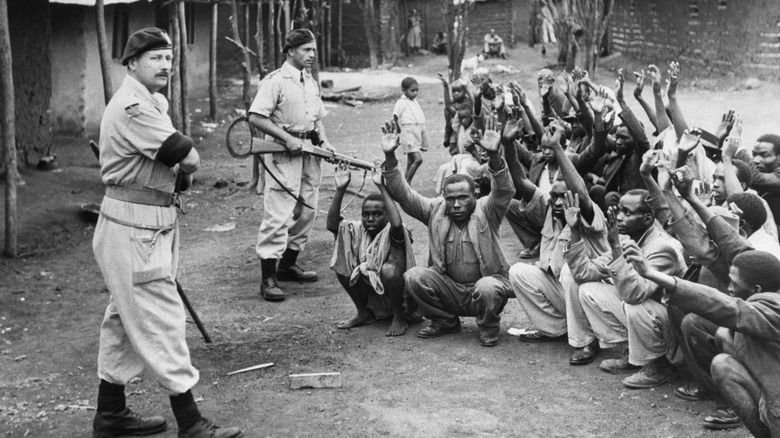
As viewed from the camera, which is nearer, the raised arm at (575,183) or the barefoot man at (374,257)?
the raised arm at (575,183)

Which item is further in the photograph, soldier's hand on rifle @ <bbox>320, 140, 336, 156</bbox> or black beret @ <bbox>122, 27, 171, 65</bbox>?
soldier's hand on rifle @ <bbox>320, 140, 336, 156</bbox>

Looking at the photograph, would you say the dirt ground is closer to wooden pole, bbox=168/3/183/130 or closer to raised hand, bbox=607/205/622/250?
raised hand, bbox=607/205/622/250

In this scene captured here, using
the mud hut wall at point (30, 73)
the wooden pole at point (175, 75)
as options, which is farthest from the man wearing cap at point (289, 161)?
the wooden pole at point (175, 75)

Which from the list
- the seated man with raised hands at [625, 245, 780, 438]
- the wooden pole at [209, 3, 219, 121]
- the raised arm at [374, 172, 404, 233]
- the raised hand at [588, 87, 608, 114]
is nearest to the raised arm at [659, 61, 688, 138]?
the raised hand at [588, 87, 608, 114]

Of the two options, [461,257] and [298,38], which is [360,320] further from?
[298,38]

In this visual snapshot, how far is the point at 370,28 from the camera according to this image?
1071 inches

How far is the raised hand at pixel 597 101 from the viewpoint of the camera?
24.3 feet

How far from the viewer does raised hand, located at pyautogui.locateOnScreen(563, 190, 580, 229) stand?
222 inches

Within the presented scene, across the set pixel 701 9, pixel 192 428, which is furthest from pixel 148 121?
pixel 701 9

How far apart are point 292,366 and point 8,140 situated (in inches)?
162

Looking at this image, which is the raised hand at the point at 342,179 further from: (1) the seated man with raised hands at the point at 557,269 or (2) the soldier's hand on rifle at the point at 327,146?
(1) the seated man with raised hands at the point at 557,269

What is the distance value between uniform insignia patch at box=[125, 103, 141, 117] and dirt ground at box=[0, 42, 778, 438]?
1.63 meters

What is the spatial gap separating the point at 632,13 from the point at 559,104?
14578 mm

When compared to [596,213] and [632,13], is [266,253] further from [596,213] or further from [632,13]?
[632,13]
